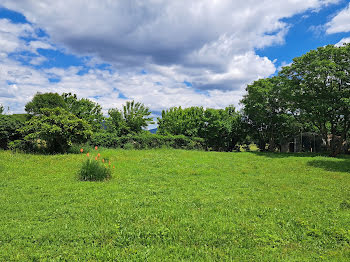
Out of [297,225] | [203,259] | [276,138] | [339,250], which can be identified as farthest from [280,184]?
[276,138]

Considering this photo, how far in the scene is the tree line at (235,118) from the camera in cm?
1464

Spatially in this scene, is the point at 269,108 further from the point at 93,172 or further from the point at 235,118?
the point at 93,172

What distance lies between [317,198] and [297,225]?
102 inches

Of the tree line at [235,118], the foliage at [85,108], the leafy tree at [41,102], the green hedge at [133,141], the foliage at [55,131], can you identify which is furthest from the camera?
the foliage at [85,108]

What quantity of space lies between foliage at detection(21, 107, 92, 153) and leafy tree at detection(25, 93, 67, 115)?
4.42m

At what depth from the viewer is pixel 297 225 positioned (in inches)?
182

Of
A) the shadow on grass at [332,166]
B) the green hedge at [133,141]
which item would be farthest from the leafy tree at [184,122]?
the shadow on grass at [332,166]

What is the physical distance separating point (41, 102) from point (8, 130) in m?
4.82

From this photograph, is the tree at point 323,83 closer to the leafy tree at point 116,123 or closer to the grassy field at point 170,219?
the grassy field at point 170,219

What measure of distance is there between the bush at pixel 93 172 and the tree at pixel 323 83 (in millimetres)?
15504

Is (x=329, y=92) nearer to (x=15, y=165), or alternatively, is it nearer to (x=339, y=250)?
(x=339, y=250)

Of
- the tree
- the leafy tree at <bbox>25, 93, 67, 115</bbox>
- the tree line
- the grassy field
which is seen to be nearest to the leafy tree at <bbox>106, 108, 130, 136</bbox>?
the tree line

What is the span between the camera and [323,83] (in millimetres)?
16812

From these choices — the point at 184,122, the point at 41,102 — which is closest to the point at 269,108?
the point at 184,122
